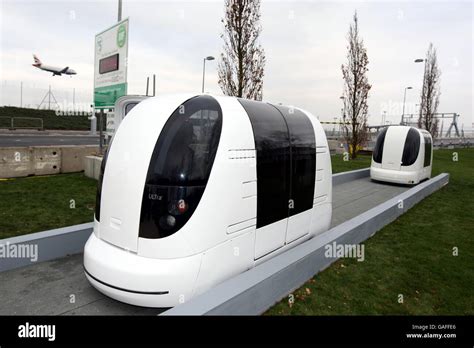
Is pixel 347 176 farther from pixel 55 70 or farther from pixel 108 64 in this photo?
pixel 55 70

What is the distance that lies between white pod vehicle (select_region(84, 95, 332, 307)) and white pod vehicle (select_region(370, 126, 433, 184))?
1108 centimetres

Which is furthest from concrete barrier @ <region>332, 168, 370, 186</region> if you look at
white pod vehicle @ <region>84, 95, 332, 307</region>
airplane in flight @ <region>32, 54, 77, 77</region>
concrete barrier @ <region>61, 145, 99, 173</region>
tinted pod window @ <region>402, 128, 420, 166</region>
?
airplane in flight @ <region>32, 54, 77, 77</region>

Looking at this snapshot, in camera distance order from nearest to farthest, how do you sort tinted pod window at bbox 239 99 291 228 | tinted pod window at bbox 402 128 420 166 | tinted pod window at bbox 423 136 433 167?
tinted pod window at bbox 239 99 291 228
tinted pod window at bbox 402 128 420 166
tinted pod window at bbox 423 136 433 167

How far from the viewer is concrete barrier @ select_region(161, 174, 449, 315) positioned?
2.93 metres

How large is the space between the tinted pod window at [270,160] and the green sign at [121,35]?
793 cm

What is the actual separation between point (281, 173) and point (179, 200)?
1.54 metres

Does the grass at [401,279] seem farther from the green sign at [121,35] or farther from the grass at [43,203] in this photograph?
the green sign at [121,35]

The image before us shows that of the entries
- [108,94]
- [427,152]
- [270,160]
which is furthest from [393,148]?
[270,160]

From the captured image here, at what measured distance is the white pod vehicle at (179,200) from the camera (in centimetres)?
309

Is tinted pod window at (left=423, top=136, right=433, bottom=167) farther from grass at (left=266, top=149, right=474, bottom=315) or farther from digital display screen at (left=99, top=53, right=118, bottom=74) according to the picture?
digital display screen at (left=99, top=53, right=118, bottom=74)

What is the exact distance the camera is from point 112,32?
11.0 metres

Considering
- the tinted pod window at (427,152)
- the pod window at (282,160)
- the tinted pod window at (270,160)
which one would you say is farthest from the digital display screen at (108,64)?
the tinted pod window at (427,152)

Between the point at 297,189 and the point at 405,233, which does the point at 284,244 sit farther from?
the point at 405,233
